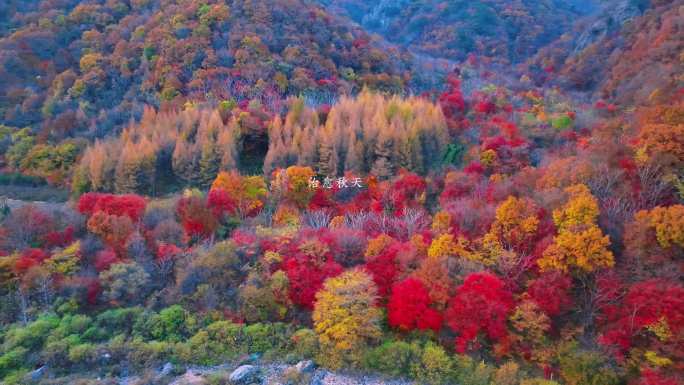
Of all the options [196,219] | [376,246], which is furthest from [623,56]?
[196,219]

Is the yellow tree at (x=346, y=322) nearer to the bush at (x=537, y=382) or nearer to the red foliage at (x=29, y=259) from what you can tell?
the bush at (x=537, y=382)

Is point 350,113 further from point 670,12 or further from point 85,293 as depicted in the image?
point 670,12

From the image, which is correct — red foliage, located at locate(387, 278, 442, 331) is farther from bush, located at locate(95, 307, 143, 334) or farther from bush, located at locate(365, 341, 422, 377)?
bush, located at locate(95, 307, 143, 334)

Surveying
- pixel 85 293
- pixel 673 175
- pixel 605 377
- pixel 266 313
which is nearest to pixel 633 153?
pixel 673 175

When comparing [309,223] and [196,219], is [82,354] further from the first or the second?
[309,223]

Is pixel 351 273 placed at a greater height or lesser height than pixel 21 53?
lesser

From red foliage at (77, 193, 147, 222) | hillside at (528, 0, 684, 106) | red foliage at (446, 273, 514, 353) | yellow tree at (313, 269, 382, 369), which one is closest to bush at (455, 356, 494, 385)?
red foliage at (446, 273, 514, 353)
